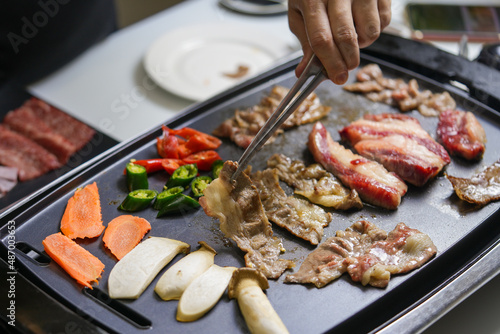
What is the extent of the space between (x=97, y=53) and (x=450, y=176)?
3.08 metres

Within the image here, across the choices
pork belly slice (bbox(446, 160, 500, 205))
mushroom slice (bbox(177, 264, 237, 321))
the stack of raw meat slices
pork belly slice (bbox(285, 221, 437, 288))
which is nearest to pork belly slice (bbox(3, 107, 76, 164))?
the stack of raw meat slices

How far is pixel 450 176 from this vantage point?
264cm

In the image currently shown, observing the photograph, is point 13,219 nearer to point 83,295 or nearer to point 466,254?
point 83,295

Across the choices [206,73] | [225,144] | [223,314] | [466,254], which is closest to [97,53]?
[206,73]

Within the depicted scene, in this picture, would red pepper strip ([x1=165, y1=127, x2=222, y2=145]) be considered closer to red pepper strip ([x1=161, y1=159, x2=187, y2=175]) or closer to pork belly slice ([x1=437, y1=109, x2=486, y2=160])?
red pepper strip ([x1=161, y1=159, x2=187, y2=175])

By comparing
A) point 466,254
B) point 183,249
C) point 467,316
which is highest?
point 183,249

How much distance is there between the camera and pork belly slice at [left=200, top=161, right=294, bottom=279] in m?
2.24

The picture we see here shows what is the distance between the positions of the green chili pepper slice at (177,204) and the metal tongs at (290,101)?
250 millimetres

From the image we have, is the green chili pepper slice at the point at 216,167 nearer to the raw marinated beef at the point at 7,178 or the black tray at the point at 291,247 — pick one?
the black tray at the point at 291,247

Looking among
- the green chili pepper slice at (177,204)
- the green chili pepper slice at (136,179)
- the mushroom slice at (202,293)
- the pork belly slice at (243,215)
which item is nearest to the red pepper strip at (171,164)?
the green chili pepper slice at (136,179)

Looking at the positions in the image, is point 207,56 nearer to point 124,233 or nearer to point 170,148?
point 170,148

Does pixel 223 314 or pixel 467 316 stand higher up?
pixel 223 314

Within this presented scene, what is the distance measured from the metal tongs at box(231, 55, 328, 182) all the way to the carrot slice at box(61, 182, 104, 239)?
71cm

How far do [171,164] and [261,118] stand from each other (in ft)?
2.25
